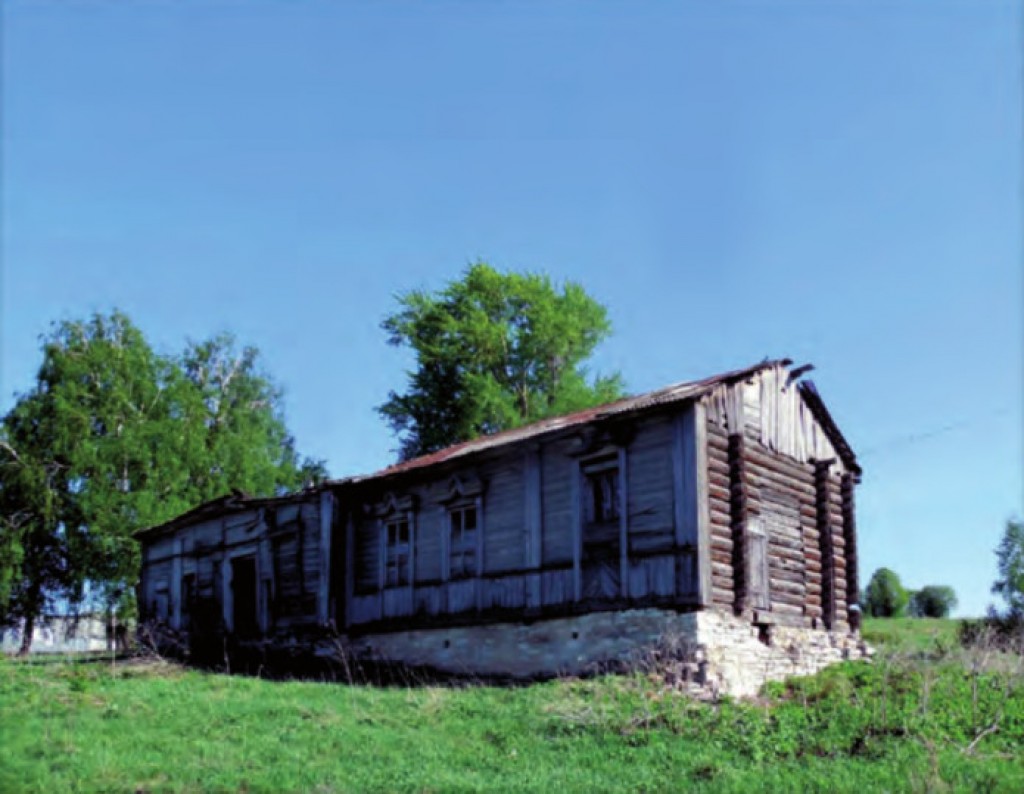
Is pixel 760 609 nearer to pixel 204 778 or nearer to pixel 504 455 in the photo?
pixel 504 455

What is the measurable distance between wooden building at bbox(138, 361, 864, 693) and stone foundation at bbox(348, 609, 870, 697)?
0.13 feet

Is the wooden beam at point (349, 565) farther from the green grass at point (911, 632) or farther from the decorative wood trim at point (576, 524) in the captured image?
the green grass at point (911, 632)

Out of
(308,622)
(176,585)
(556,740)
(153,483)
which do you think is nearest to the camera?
(556,740)

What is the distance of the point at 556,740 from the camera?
14.4 meters

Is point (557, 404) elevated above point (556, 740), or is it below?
above

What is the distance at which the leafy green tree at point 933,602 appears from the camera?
48938 millimetres

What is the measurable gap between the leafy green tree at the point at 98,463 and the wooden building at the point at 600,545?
492 inches

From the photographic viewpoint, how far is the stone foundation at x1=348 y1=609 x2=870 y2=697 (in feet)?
60.3

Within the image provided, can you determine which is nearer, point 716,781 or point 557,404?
point 716,781

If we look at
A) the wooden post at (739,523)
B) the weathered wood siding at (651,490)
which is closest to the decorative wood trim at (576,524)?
the weathered wood siding at (651,490)

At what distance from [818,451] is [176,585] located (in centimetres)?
1837

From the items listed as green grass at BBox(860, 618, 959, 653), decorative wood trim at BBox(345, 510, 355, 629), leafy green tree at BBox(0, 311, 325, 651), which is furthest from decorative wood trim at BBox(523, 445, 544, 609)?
leafy green tree at BBox(0, 311, 325, 651)

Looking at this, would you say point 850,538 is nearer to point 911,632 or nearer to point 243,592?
point 911,632

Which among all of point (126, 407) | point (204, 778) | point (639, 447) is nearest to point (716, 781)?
point (204, 778)
